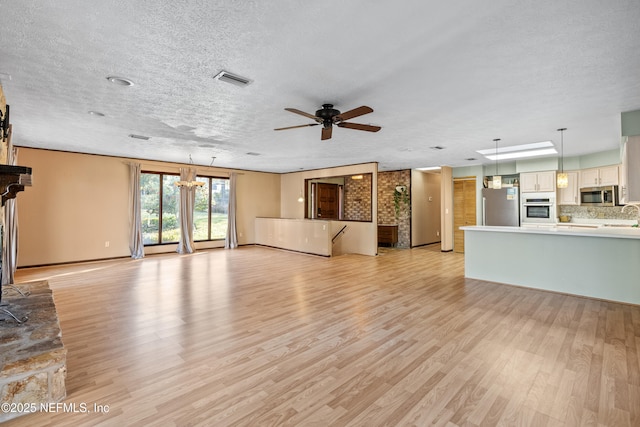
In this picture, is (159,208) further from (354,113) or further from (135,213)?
(354,113)

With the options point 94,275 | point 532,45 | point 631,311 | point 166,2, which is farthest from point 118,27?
point 631,311

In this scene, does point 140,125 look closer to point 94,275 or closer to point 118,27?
point 118,27

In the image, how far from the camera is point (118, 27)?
212cm

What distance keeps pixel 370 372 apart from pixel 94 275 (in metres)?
5.91

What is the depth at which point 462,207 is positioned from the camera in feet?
29.8

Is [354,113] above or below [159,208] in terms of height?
above

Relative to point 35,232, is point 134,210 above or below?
above

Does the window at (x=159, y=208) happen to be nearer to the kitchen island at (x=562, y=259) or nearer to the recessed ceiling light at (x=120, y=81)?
the recessed ceiling light at (x=120, y=81)

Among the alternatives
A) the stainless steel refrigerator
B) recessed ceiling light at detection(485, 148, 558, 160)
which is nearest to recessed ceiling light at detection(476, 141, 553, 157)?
recessed ceiling light at detection(485, 148, 558, 160)

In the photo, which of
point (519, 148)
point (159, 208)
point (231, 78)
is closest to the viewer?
point (231, 78)

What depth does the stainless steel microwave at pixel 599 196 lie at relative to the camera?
6031mm

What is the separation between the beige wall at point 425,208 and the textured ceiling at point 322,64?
4722 millimetres

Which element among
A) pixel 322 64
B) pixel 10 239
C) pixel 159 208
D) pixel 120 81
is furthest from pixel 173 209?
pixel 322 64

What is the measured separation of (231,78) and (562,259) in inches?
214
